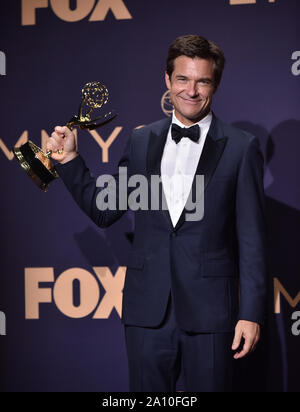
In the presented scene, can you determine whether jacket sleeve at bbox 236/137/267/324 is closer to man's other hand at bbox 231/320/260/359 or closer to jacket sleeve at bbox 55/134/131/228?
man's other hand at bbox 231/320/260/359

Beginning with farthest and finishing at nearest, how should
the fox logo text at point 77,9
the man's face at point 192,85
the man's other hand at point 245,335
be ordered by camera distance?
the fox logo text at point 77,9
the man's face at point 192,85
the man's other hand at point 245,335

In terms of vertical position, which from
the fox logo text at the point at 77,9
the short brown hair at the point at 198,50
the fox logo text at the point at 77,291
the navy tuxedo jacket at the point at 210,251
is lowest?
the fox logo text at the point at 77,291

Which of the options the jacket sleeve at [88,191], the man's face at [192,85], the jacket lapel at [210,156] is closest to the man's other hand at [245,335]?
the jacket lapel at [210,156]

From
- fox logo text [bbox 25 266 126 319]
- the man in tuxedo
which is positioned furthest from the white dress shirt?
fox logo text [bbox 25 266 126 319]

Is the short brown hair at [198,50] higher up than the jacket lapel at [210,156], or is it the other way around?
the short brown hair at [198,50]

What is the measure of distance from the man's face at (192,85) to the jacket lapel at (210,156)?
0.37ft

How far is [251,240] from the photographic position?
190 centimetres

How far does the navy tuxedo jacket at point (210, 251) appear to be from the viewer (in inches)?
74.7

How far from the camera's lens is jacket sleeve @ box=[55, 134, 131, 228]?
6.52ft

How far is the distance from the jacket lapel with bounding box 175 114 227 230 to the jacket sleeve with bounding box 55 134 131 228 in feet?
1.04

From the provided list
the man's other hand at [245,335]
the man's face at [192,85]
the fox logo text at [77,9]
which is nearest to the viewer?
the man's other hand at [245,335]

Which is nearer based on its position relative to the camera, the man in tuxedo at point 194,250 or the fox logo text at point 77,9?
the man in tuxedo at point 194,250

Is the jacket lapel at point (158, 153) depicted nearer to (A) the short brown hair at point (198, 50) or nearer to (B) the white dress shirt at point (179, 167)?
(B) the white dress shirt at point (179, 167)
